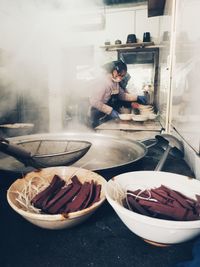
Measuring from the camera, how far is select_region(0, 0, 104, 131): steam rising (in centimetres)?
384

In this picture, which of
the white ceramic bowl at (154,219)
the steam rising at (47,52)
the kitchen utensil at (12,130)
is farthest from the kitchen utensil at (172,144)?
the steam rising at (47,52)

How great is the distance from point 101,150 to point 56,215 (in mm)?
1152

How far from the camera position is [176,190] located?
96cm

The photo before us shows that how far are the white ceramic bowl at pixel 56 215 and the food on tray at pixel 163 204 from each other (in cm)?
13

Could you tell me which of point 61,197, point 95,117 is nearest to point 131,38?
point 95,117

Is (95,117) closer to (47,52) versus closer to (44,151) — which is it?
(47,52)

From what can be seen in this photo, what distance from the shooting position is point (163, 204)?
849 millimetres

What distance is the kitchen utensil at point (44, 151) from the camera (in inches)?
43.4

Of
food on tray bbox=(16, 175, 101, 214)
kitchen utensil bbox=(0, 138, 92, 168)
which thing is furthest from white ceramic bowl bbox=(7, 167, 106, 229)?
kitchen utensil bbox=(0, 138, 92, 168)

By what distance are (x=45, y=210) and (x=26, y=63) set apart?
4.73 metres

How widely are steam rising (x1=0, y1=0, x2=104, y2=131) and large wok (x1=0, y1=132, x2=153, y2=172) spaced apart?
2.46m

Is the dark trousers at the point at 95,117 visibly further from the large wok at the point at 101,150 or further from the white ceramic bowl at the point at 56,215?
the white ceramic bowl at the point at 56,215

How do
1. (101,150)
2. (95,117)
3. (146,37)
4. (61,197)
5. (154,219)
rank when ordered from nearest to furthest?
(154,219)
(61,197)
(101,150)
(95,117)
(146,37)

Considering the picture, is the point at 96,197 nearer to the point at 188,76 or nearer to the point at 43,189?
the point at 43,189
